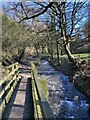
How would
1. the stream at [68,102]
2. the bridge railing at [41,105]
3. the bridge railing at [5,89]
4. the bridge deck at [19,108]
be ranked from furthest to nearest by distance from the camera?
the stream at [68,102], the bridge railing at [5,89], the bridge deck at [19,108], the bridge railing at [41,105]

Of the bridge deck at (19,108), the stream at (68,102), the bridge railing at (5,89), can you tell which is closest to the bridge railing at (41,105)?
the bridge deck at (19,108)

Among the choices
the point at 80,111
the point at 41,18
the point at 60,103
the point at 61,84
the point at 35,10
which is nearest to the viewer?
the point at 80,111

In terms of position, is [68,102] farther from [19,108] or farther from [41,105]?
[41,105]

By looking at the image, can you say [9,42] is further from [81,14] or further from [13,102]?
[13,102]

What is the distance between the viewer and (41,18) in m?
29.1

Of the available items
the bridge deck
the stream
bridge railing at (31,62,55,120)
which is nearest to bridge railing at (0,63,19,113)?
the bridge deck

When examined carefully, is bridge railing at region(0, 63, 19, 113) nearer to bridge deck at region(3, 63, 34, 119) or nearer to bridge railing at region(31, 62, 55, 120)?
bridge deck at region(3, 63, 34, 119)

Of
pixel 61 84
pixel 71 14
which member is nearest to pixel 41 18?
pixel 71 14

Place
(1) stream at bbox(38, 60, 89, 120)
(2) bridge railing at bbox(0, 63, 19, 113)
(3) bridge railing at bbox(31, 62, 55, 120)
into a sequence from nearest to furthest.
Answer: (3) bridge railing at bbox(31, 62, 55, 120) → (2) bridge railing at bbox(0, 63, 19, 113) → (1) stream at bbox(38, 60, 89, 120)

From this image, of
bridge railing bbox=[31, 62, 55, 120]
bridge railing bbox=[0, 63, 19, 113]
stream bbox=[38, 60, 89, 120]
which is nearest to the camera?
bridge railing bbox=[31, 62, 55, 120]

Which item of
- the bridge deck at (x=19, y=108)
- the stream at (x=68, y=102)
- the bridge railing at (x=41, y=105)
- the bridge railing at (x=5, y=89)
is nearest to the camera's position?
the bridge railing at (x=41, y=105)

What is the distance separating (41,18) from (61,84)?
12.3m

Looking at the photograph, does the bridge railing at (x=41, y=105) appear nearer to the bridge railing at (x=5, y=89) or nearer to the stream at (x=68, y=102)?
the bridge railing at (x=5, y=89)

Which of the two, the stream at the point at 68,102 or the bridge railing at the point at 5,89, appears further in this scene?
the stream at the point at 68,102
